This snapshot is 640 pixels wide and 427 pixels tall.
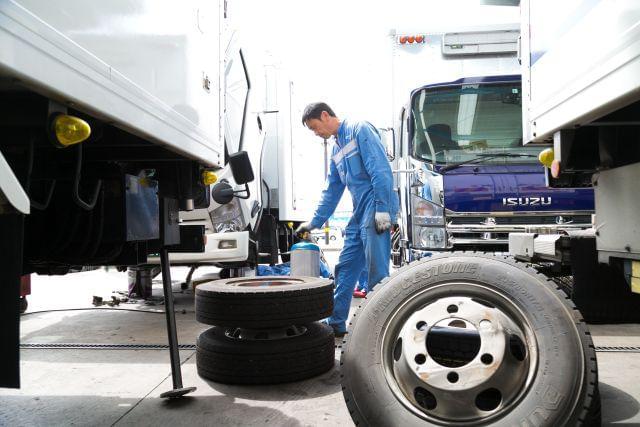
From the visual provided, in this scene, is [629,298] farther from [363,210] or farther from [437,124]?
[437,124]

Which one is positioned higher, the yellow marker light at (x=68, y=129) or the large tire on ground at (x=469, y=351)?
the yellow marker light at (x=68, y=129)

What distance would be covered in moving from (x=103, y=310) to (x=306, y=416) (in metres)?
4.18

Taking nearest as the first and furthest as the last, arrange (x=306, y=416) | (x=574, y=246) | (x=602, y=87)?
(x=602, y=87)
(x=306, y=416)
(x=574, y=246)

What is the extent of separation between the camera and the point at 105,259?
266 cm

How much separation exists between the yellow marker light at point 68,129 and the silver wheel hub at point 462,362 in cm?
136

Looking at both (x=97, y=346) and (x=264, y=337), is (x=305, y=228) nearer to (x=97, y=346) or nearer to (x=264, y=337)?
(x=264, y=337)

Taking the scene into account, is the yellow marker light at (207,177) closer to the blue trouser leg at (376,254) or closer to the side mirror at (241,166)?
the side mirror at (241,166)

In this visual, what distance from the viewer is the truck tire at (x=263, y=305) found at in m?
3.14

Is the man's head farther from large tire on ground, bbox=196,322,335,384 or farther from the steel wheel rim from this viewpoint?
the steel wheel rim

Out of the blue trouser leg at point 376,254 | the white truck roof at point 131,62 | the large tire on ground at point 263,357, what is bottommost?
the large tire on ground at point 263,357

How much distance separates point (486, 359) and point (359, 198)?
2.68 m

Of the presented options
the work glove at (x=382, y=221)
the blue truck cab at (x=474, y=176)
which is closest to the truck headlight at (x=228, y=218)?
the blue truck cab at (x=474, y=176)

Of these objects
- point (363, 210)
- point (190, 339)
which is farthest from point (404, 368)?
point (190, 339)

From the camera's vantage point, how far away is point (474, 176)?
549cm
